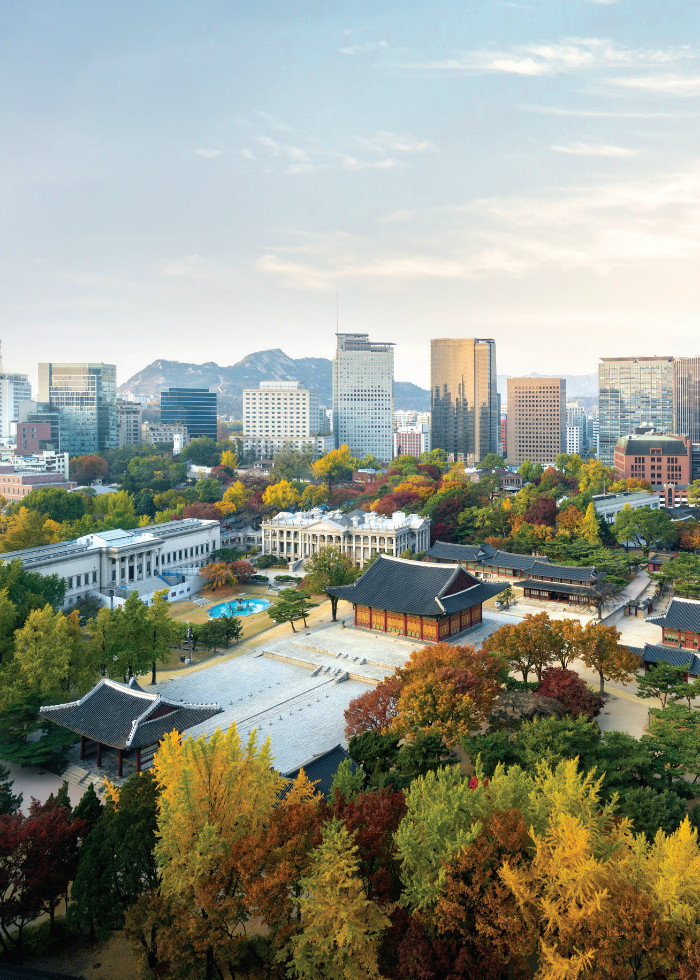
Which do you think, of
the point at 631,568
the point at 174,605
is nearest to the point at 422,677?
the point at 174,605

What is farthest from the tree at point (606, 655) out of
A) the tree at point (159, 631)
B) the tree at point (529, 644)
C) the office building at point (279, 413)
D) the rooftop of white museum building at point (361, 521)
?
the office building at point (279, 413)

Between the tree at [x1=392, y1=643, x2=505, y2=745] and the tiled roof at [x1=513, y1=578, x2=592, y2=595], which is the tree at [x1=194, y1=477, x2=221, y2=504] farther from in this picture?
the tree at [x1=392, y1=643, x2=505, y2=745]

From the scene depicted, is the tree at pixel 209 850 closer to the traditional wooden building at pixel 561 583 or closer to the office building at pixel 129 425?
the traditional wooden building at pixel 561 583

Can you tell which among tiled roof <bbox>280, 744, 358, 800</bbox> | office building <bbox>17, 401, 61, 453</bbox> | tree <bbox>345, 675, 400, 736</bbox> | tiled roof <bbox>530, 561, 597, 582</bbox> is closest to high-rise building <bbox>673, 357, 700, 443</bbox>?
tiled roof <bbox>530, 561, 597, 582</bbox>

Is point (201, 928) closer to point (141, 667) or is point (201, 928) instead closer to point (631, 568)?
point (141, 667)

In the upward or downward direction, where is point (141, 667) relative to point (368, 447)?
downward

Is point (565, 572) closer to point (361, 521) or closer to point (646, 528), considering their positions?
point (646, 528)
